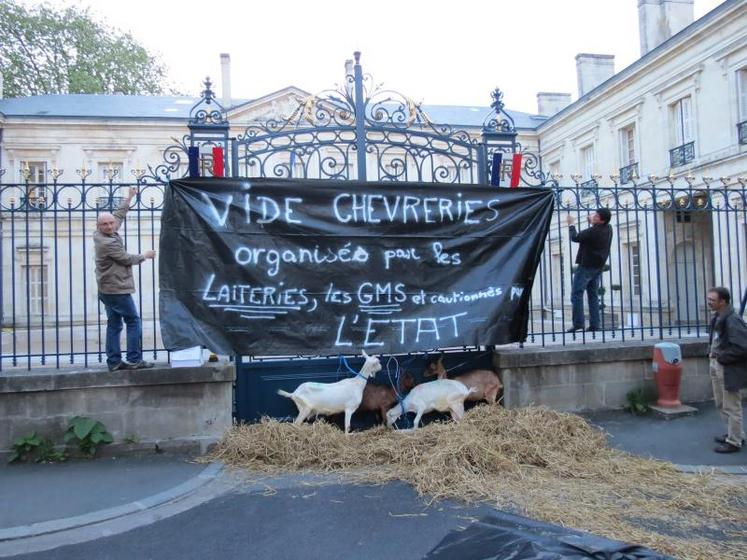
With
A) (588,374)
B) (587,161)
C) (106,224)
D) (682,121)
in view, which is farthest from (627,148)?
(106,224)

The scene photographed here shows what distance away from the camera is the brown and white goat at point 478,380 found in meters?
6.46

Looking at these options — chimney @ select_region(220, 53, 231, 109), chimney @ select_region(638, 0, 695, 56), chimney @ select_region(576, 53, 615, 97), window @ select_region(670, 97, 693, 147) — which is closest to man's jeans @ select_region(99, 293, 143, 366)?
window @ select_region(670, 97, 693, 147)

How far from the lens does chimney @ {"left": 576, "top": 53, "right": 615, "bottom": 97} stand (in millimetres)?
27500

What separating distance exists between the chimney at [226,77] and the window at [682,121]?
19.9 metres

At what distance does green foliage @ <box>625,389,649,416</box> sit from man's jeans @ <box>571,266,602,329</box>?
0.96 m

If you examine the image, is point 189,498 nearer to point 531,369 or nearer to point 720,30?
point 531,369

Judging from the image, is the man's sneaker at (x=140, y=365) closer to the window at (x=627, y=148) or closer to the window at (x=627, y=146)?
the window at (x=627, y=148)

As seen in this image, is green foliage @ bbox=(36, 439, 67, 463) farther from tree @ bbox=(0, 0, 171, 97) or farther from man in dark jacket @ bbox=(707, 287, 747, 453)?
tree @ bbox=(0, 0, 171, 97)

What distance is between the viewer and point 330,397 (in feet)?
19.7

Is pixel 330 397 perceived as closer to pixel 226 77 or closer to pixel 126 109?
pixel 226 77

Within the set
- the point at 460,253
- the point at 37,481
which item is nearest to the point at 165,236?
the point at 37,481

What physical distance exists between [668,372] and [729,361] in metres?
1.31

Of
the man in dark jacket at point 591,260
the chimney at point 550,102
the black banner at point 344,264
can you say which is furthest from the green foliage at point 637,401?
the chimney at point 550,102

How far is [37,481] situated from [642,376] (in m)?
6.91
